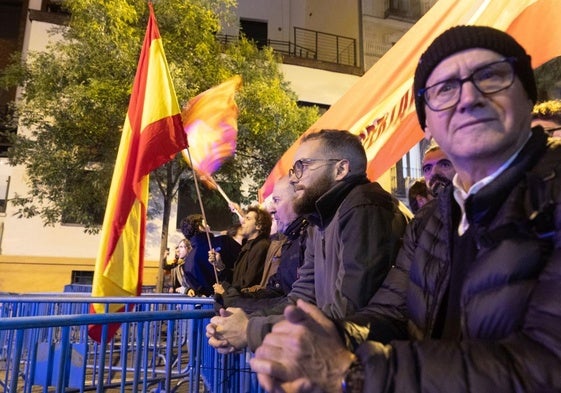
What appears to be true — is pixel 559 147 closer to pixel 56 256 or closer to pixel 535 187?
pixel 535 187

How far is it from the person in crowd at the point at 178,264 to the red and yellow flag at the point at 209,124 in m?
2.82

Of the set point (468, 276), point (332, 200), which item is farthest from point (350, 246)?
point (468, 276)

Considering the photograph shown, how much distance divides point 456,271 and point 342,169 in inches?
53.5

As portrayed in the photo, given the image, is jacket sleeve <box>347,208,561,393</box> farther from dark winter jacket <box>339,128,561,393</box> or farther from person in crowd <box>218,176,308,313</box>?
person in crowd <box>218,176,308,313</box>

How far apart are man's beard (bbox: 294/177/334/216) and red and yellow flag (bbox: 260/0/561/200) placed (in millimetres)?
1498

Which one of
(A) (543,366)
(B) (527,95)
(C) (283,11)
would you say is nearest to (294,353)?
(A) (543,366)

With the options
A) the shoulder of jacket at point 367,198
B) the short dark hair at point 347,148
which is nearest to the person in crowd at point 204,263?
the short dark hair at point 347,148

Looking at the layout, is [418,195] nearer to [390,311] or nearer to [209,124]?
[209,124]

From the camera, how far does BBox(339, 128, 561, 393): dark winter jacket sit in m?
0.99

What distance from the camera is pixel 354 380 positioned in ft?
3.40

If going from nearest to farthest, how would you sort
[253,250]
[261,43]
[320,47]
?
1. [253,250]
2. [261,43]
3. [320,47]

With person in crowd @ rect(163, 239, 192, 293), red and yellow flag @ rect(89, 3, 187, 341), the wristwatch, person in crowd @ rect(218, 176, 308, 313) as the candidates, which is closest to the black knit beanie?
the wristwatch

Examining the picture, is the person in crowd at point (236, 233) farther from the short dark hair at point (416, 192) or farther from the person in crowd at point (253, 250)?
the short dark hair at point (416, 192)

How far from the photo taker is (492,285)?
1191mm
